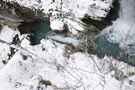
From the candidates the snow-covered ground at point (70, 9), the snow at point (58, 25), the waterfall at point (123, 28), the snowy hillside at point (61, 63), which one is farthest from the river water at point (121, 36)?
the snow at point (58, 25)

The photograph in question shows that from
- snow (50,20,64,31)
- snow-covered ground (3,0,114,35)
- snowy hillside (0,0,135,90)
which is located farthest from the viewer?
snow (50,20,64,31)

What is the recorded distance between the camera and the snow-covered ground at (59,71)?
3.30 m

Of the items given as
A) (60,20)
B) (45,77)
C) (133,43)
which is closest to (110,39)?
(133,43)

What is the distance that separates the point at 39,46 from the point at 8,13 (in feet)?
7.38

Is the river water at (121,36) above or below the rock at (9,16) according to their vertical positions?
below

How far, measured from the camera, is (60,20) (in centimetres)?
486

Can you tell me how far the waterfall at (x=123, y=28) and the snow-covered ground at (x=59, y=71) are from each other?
100 cm

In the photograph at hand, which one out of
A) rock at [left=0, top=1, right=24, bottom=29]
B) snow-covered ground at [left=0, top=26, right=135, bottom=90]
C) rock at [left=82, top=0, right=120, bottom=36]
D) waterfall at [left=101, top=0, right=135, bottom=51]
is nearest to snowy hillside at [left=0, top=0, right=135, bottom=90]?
snow-covered ground at [left=0, top=26, right=135, bottom=90]

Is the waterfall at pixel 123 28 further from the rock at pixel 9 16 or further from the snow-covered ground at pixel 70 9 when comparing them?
the rock at pixel 9 16

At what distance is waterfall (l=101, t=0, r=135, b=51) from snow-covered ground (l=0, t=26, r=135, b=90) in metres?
1.00

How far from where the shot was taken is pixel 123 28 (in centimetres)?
448

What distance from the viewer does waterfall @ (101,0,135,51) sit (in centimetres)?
429

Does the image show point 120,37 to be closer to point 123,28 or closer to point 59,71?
point 123,28

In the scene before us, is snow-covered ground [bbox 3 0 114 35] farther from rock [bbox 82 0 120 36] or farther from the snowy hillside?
rock [bbox 82 0 120 36]
